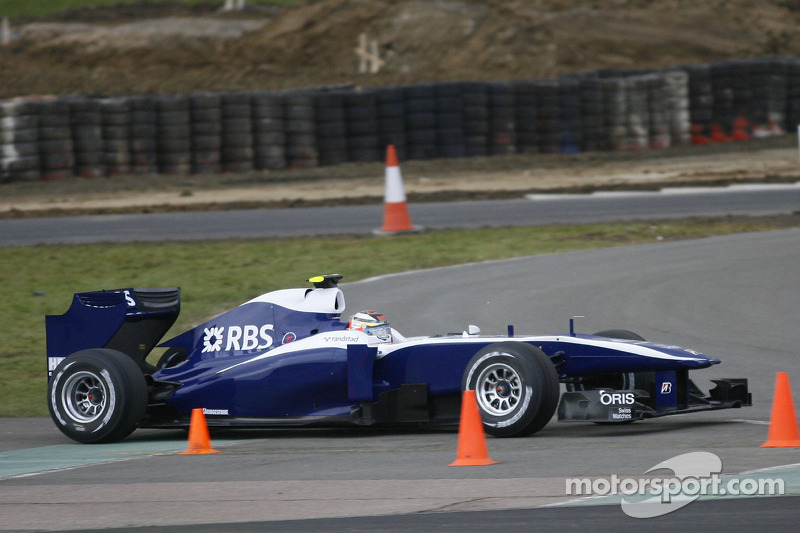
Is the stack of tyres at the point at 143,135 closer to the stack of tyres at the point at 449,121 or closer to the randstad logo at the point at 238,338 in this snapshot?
the stack of tyres at the point at 449,121

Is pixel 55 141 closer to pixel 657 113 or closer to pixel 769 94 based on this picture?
pixel 657 113

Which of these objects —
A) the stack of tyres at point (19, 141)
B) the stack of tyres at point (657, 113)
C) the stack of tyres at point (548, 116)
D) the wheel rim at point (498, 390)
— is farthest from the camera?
the stack of tyres at point (657, 113)

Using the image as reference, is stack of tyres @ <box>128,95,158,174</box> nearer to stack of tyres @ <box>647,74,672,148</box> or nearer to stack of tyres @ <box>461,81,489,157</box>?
stack of tyres @ <box>461,81,489,157</box>

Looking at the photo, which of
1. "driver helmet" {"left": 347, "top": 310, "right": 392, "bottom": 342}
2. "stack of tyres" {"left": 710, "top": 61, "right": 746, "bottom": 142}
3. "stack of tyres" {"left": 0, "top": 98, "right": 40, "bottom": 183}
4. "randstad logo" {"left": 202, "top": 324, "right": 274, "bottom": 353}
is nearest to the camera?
"driver helmet" {"left": 347, "top": 310, "right": 392, "bottom": 342}

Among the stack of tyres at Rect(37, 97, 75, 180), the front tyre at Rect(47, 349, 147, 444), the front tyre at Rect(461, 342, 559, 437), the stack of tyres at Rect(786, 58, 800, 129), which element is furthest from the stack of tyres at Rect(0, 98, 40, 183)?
the front tyre at Rect(461, 342, 559, 437)

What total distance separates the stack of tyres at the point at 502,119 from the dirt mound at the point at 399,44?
313 inches

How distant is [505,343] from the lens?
7996mm

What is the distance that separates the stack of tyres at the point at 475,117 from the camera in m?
27.9

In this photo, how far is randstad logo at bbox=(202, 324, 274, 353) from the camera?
9.22 m

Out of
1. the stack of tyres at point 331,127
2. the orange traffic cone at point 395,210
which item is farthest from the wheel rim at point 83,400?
the stack of tyres at point 331,127

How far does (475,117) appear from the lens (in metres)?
28.4

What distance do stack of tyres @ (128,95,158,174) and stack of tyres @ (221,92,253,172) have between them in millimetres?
1580

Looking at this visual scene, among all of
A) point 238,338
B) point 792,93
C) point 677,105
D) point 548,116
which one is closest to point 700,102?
point 677,105

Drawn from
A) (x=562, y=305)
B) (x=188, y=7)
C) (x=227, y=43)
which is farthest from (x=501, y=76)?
(x=562, y=305)
